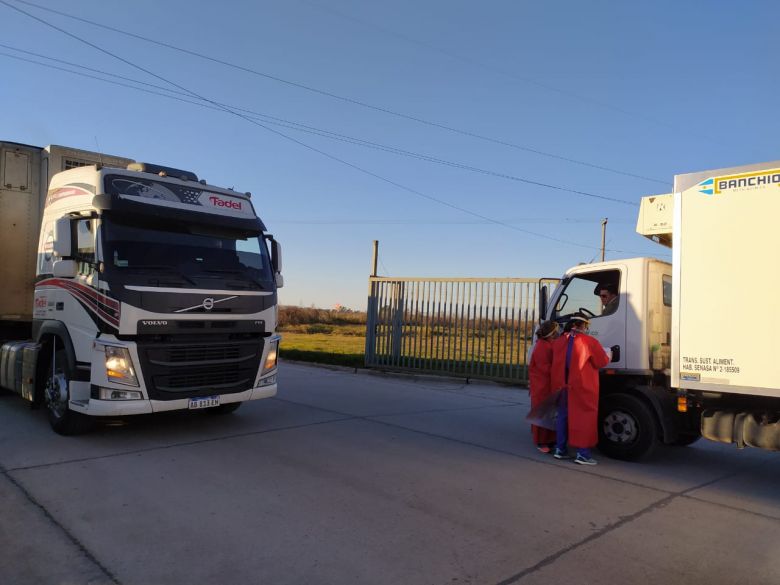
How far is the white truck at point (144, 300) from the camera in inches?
250

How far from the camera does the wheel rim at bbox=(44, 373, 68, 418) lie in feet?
22.1

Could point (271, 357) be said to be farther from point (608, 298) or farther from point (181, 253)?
point (608, 298)

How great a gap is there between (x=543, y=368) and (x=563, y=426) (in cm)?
74

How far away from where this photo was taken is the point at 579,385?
6488 millimetres

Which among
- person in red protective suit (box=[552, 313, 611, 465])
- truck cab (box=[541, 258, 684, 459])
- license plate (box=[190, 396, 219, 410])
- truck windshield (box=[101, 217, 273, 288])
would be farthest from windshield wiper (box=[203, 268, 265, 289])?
truck cab (box=[541, 258, 684, 459])

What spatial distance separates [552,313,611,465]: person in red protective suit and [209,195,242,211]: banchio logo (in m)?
4.62

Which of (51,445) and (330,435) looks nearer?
(51,445)

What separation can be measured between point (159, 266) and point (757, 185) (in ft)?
20.6

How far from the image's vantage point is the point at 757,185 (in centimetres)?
511

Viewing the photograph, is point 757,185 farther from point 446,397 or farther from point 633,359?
point 446,397

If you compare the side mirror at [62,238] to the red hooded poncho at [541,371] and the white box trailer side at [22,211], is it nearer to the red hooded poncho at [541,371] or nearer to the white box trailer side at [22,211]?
the white box trailer side at [22,211]

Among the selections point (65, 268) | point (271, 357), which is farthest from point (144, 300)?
point (271, 357)

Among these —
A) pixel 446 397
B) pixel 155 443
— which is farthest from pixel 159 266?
pixel 446 397

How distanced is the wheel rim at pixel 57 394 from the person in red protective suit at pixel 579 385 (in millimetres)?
5859
